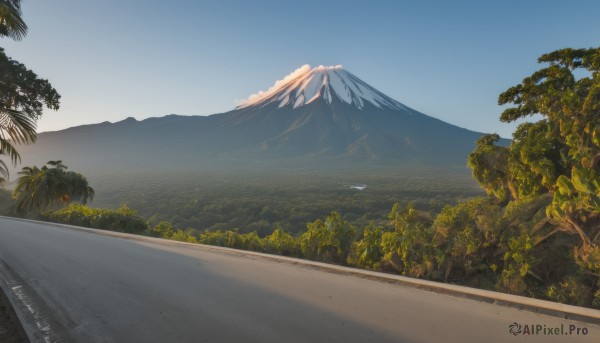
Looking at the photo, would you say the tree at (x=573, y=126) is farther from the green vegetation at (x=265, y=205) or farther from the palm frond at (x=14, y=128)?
the green vegetation at (x=265, y=205)

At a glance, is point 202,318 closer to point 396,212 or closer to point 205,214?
point 396,212

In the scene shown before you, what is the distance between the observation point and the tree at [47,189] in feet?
61.9

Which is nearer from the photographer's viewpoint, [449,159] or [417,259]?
[417,259]

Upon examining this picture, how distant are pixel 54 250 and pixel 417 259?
8.29 meters

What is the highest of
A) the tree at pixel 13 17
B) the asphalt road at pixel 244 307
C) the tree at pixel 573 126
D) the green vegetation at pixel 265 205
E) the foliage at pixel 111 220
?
the tree at pixel 13 17

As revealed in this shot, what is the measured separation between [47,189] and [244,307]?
19971 millimetres

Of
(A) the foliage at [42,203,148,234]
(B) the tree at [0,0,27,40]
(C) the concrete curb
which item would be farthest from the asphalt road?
(A) the foliage at [42,203,148,234]

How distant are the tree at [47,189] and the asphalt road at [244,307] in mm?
14814

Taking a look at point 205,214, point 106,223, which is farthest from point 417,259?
point 205,214

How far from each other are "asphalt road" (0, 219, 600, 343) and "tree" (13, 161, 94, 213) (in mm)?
14814

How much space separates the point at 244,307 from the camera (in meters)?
4.39

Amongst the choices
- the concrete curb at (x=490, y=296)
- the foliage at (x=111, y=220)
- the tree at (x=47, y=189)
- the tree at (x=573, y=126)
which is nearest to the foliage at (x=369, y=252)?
the concrete curb at (x=490, y=296)

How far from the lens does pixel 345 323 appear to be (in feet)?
12.4

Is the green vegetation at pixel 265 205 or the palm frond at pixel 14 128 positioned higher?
the palm frond at pixel 14 128
